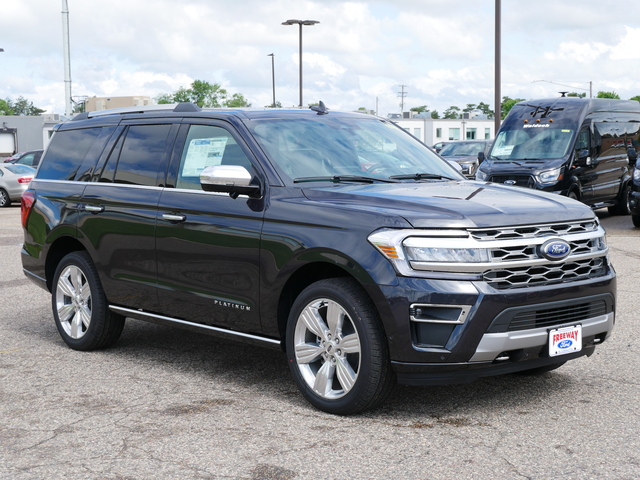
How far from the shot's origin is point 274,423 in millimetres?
5086

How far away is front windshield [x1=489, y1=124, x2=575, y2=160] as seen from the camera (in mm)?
17938

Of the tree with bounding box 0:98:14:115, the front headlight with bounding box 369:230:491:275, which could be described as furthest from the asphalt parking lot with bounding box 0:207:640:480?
the tree with bounding box 0:98:14:115

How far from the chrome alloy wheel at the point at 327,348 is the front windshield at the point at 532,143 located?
529 inches

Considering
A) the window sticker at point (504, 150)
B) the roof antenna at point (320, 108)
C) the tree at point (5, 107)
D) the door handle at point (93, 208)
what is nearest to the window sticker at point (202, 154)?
the roof antenna at point (320, 108)

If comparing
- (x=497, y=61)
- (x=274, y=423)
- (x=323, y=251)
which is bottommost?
(x=274, y=423)

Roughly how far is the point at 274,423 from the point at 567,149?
13.9m

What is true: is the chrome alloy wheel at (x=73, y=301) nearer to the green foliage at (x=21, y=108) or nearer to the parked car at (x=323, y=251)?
the parked car at (x=323, y=251)

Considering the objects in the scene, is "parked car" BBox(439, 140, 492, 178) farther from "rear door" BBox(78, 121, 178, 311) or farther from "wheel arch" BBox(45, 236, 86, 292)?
"rear door" BBox(78, 121, 178, 311)

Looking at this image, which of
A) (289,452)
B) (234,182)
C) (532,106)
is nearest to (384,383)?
(289,452)

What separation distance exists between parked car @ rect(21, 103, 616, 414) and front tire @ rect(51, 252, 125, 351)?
2 centimetres

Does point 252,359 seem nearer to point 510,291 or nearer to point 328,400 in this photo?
point 328,400

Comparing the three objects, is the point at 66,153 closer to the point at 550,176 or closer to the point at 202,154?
the point at 202,154

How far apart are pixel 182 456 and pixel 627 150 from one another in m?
16.8

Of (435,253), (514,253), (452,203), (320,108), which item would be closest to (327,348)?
(435,253)
